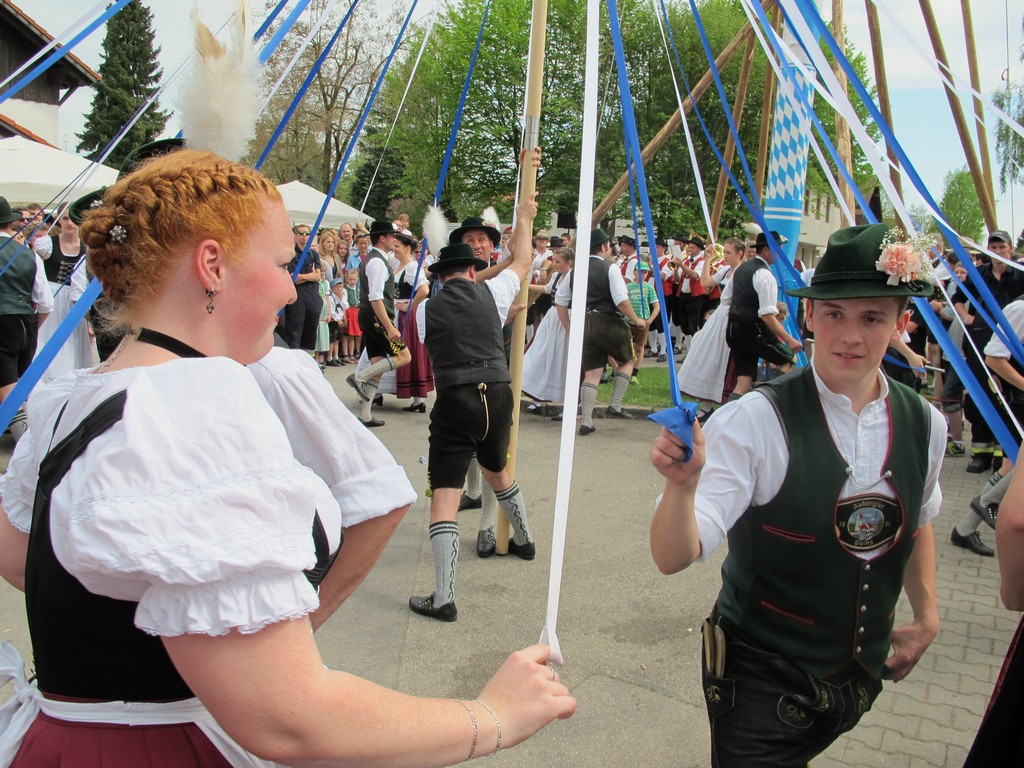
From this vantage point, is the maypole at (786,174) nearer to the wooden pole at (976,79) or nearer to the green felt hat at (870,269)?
the wooden pole at (976,79)

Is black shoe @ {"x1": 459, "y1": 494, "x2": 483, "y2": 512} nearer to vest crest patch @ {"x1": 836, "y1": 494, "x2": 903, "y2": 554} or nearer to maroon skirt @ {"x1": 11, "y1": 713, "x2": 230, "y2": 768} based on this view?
vest crest patch @ {"x1": 836, "y1": 494, "x2": 903, "y2": 554}

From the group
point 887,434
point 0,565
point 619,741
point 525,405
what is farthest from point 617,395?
point 0,565

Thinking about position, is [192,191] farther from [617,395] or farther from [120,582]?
[617,395]

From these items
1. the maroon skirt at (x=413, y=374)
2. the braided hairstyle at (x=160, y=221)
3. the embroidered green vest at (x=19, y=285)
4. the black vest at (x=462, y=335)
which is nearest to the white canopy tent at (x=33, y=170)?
the embroidered green vest at (x=19, y=285)

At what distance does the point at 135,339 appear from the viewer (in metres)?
1.20

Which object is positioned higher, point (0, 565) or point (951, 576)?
point (0, 565)

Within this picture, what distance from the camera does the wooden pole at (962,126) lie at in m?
3.34

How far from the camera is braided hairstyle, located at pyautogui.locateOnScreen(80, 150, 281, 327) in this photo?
117 cm

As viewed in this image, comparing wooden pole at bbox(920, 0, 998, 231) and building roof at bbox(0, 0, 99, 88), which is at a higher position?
building roof at bbox(0, 0, 99, 88)

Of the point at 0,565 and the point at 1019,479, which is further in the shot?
the point at 1019,479

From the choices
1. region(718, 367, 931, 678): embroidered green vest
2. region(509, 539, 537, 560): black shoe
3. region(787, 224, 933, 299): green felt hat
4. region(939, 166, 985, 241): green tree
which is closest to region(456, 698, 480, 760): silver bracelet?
region(718, 367, 931, 678): embroidered green vest

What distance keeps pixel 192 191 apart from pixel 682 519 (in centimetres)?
118

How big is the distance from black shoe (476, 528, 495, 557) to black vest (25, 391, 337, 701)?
378 centimetres

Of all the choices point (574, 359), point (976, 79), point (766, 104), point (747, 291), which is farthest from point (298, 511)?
point (766, 104)
